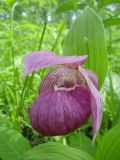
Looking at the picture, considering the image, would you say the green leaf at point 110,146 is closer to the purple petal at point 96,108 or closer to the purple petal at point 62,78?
the purple petal at point 96,108

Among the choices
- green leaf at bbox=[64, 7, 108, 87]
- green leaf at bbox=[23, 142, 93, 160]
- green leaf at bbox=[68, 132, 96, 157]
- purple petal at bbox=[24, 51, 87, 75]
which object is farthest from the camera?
green leaf at bbox=[68, 132, 96, 157]

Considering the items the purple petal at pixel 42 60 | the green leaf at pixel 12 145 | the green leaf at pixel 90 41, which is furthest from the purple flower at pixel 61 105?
the green leaf at pixel 12 145

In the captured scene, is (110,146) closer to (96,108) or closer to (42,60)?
(96,108)

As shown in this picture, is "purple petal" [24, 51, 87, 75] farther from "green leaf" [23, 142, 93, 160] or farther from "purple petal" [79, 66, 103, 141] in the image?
"green leaf" [23, 142, 93, 160]

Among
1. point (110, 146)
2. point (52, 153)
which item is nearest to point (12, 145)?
point (52, 153)

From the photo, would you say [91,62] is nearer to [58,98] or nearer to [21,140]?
[58,98]

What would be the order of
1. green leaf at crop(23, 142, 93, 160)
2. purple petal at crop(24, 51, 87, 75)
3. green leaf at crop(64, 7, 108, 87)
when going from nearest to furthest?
purple petal at crop(24, 51, 87, 75)
green leaf at crop(23, 142, 93, 160)
green leaf at crop(64, 7, 108, 87)

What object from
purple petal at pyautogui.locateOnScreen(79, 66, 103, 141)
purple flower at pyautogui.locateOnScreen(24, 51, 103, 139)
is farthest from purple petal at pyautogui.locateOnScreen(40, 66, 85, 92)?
purple petal at pyautogui.locateOnScreen(79, 66, 103, 141)
